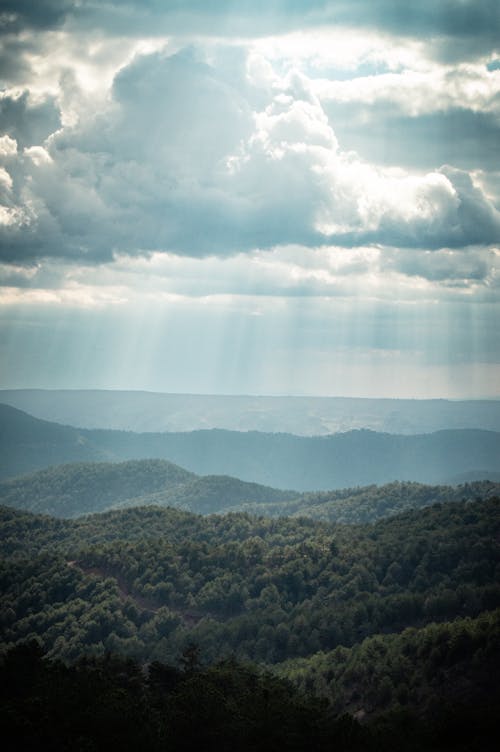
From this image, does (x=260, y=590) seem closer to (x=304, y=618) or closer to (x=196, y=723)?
(x=304, y=618)

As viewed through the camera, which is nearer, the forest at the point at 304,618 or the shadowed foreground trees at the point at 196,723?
the shadowed foreground trees at the point at 196,723

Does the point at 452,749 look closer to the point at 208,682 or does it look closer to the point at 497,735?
the point at 497,735

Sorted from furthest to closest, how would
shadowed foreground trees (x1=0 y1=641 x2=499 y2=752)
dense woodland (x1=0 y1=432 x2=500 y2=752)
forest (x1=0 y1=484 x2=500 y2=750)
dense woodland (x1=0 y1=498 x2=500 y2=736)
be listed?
dense woodland (x1=0 y1=498 x2=500 y2=736) < forest (x1=0 y1=484 x2=500 y2=750) < dense woodland (x1=0 y1=432 x2=500 y2=752) < shadowed foreground trees (x1=0 y1=641 x2=499 y2=752)

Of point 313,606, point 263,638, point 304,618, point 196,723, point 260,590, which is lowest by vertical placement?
point 263,638

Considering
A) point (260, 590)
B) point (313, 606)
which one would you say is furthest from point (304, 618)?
point (260, 590)

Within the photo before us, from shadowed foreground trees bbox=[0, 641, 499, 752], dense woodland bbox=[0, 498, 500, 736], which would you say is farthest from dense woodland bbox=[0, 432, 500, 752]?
dense woodland bbox=[0, 498, 500, 736]

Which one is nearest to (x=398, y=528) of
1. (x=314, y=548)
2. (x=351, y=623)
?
(x=314, y=548)

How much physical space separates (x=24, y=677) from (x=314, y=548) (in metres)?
91.4

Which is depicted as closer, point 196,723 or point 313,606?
point 196,723

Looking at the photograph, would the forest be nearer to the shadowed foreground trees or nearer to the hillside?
the hillside

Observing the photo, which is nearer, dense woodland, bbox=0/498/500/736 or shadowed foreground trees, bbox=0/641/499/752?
shadowed foreground trees, bbox=0/641/499/752

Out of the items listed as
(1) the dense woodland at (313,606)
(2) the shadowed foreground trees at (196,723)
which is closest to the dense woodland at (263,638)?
(2) the shadowed foreground trees at (196,723)

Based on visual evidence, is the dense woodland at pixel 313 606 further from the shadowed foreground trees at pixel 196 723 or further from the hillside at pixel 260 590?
the shadowed foreground trees at pixel 196 723

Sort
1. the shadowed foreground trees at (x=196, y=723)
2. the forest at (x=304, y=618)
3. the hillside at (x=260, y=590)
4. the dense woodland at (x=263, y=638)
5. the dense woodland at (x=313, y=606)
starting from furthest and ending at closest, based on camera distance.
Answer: the hillside at (x=260, y=590)
the dense woodland at (x=313, y=606)
the forest at (x=304, y=618)
the dense woodland at (x=263, y=638)
the shadowed foreground trees at (x=196, y=723)
